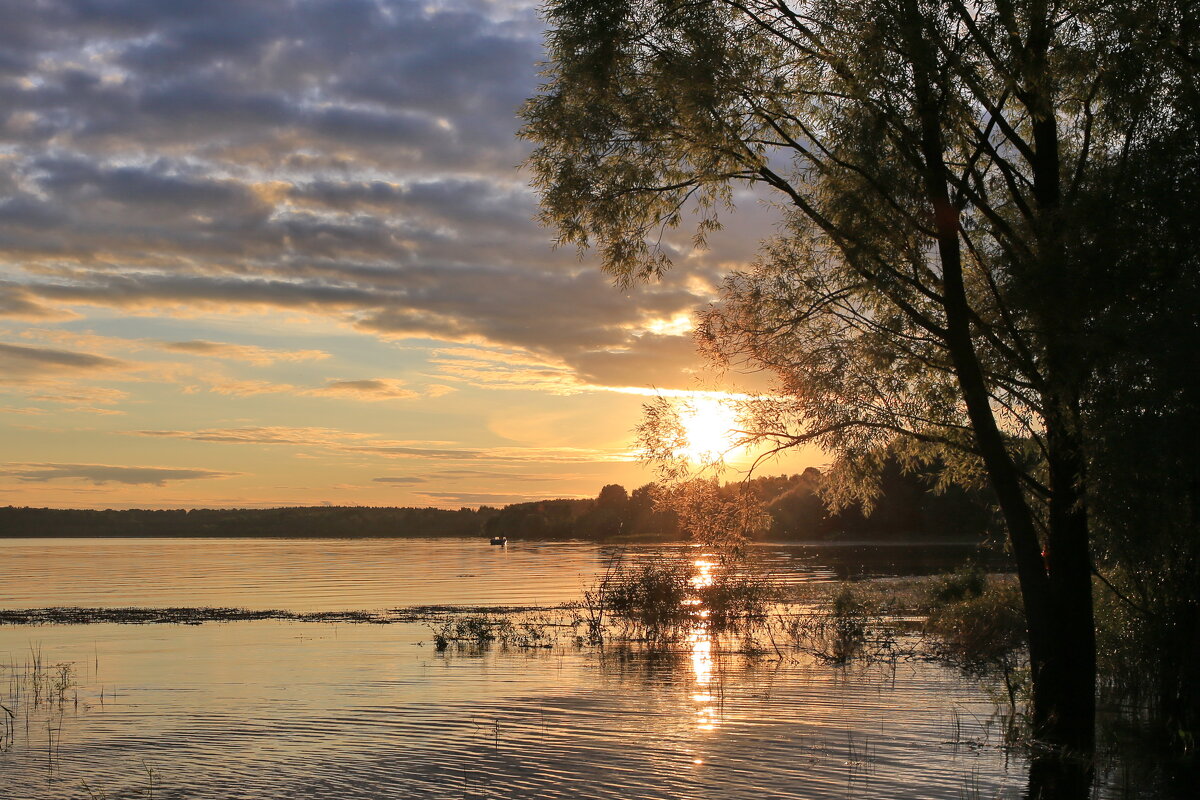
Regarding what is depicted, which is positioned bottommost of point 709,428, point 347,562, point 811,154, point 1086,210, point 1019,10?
point 347,562

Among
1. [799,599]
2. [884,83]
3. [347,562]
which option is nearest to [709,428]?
[884,83]

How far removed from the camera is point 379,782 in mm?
13688

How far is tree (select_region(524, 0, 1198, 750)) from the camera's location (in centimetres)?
1459

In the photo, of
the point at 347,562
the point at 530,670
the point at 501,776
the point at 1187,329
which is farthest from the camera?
the point at 347,562

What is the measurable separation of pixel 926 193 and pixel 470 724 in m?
11.5

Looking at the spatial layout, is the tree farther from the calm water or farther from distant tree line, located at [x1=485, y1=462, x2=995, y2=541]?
distant tree line, located at [x1=485, y1=462, x2=995, y2=541]

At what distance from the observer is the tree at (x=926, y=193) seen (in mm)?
14594

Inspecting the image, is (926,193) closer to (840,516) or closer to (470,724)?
(470,724)

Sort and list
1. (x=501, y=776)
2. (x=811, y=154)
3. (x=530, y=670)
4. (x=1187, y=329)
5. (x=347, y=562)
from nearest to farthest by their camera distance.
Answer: (x=1187, y=329) < (x=501, y=776) < (x=811, y=154) < (x=530, y=670) < (x=347, y=562)

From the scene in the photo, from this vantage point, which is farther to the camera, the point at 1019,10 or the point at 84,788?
the point at 1019,10

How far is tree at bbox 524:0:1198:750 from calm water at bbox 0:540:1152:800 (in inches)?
131

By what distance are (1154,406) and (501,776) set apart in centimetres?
988

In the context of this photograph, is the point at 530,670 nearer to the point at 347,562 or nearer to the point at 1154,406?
the point at 1154,406

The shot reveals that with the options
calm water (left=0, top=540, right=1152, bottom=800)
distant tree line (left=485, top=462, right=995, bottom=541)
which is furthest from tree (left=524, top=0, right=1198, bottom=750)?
distant tree line (left=485, top=462, right=995, bottom=541)
